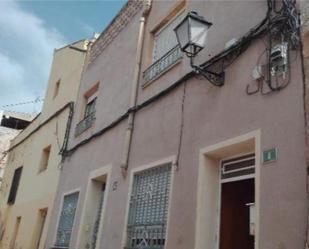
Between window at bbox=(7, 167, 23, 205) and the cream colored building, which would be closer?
the cream colored building

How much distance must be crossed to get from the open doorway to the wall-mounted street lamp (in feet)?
3.76

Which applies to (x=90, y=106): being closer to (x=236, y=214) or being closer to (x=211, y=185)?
(x=211, y=185)

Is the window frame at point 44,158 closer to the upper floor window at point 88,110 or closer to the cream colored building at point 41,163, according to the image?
the cream colored building at point 41,163

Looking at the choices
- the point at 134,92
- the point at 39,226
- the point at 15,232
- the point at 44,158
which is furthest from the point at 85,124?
the point at 15,232

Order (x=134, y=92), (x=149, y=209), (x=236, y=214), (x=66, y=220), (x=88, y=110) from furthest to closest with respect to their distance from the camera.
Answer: (x=88, y=110) < (x=66, y=220) < (x=134, y=92) < (x=149, y=209) < (x=236, y=214)

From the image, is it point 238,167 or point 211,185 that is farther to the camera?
point 211,185

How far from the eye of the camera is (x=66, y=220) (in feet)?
31.5

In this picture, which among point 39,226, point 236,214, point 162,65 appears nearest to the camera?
point 236,214

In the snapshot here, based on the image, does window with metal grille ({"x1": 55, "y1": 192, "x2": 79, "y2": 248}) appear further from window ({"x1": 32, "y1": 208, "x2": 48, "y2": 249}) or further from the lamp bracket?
the lamp bracket

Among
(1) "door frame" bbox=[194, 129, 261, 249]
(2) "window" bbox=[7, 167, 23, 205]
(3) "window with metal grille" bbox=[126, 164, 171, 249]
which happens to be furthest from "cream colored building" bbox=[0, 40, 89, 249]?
(1) "door frame" bbox=[194, 129, 261, 249]

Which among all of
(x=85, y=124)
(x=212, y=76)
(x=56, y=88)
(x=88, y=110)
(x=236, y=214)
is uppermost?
(x=56, y=88)

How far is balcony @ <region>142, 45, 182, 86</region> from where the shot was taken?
7211 mm

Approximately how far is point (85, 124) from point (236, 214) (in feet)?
18.7

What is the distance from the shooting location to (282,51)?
185 inches
